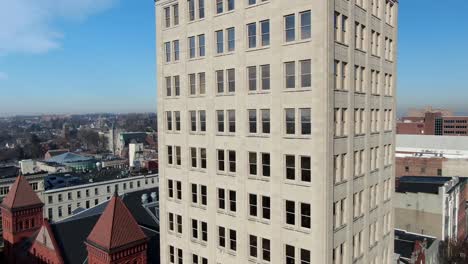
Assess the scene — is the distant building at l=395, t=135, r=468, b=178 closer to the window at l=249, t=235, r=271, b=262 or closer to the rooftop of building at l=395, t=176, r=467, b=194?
the rooftop of building at l=395, t=176, r=467, b=194

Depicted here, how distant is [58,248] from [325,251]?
32.8 metres

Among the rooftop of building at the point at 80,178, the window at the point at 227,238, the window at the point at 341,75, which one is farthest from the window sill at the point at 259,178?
the rooftop of building at the point at 80,178

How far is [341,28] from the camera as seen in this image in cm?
2717

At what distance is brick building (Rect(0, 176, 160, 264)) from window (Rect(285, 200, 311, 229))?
20.1 meters

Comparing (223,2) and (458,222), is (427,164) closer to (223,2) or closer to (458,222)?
(458,222)

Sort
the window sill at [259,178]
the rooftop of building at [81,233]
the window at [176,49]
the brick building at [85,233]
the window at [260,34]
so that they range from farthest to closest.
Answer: the rooftop of building at [81,233], the brick building at [85,233], the window at [176,49], the window sill at [259,178], the window at [260,34]

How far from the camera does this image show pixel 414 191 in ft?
248

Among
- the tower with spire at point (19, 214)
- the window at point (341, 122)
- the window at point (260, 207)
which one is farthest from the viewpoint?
the tower with spire at point (19, 214)

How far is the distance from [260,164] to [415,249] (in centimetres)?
3349

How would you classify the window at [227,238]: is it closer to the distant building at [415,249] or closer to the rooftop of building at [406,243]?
the distant building at [415,249]

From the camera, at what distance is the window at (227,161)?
1209 inches

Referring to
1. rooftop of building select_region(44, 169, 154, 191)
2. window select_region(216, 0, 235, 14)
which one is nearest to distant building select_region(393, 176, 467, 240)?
window select_region(216, 0, 235, 14)

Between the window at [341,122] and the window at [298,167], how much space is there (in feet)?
9.47

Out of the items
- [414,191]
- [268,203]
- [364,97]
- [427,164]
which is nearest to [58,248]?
[268,203]
